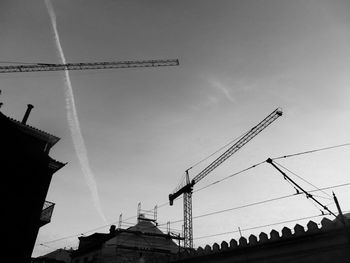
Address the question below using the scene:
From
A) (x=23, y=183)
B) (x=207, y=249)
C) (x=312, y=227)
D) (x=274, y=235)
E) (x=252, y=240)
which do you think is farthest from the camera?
(x=23, y=183)

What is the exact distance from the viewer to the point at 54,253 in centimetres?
5772

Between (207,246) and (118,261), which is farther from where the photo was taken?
(118,261)

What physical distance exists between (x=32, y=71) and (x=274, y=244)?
4261cm

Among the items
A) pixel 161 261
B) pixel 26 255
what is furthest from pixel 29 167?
pixel 161 261

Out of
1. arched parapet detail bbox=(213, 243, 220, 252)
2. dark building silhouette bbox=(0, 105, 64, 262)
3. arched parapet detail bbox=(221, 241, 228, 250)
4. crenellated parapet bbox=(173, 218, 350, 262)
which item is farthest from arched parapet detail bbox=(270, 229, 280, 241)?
dark building silhouette bbox=(0, 105, 64, 262)

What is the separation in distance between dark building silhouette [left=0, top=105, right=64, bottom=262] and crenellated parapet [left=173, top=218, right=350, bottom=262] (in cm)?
1240

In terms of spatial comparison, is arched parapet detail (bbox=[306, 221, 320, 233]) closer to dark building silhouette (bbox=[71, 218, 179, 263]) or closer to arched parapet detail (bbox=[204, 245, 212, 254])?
arched parapet detail (bbox=[204, 245, 212, 254])

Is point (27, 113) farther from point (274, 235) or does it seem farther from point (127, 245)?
point (274, 235)

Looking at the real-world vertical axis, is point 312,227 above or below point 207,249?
above

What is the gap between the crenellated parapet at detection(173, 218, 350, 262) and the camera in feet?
45.9

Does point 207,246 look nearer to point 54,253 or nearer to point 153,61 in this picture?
point 153,61

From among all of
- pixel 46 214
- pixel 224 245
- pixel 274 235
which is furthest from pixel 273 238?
pixel 46 214

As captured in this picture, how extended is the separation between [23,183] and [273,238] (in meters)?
18.5

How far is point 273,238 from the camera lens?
1548 centimetres
